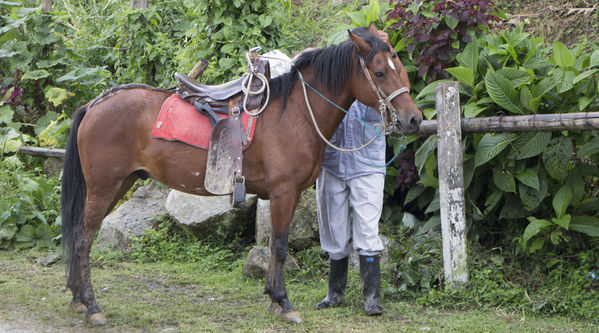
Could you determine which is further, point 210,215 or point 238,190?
point 210,215

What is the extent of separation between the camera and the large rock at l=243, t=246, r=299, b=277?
5203 millimetres

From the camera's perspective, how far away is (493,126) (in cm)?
431

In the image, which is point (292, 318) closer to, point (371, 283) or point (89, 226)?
point (371, 283)

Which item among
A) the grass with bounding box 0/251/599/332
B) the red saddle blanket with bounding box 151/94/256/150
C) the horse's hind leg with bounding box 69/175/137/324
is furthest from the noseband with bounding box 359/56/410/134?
the horse's hind leg with bounding box 69/175/137/324

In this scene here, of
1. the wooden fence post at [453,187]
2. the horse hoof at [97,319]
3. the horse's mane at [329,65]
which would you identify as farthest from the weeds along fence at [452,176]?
the horse hoof at [97,319]

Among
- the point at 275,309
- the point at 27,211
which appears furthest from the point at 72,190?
the point at 27,211

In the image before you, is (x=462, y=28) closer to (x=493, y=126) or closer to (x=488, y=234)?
(x=493, y=126)

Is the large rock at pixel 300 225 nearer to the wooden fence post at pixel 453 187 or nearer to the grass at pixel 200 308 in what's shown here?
the grass at pixel 200 308

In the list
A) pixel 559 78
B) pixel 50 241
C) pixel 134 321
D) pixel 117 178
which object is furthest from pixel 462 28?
pixel 50 241

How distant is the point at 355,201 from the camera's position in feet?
13.9

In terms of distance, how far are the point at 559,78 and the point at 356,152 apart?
1606 mm

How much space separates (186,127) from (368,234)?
4.97 feet

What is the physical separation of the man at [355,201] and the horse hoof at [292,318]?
15.8 inches

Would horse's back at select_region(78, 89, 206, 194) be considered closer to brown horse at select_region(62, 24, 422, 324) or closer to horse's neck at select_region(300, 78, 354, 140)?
brown horse at select_region(62, 24, 422, 324)
